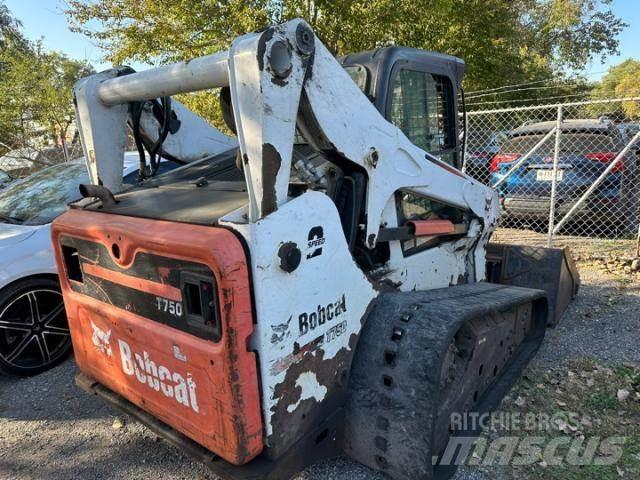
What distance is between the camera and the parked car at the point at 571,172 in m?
6.75

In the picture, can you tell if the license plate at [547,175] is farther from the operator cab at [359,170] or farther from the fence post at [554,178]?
the operator cab at [359,170]

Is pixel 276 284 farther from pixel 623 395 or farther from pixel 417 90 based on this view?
pixel 623 395

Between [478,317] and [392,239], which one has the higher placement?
[392,239]

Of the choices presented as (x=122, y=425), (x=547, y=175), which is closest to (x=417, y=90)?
(x=122, y=425)

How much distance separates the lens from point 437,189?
3107mm

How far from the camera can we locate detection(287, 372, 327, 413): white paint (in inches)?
85.4

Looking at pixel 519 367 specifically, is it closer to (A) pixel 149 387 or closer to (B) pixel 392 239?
(B) pixel 392 239

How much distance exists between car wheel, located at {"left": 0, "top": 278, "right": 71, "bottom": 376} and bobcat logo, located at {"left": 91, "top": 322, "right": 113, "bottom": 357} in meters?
1.49

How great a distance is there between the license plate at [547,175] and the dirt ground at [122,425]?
8.40 ft

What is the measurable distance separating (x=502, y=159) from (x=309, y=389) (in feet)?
21.6

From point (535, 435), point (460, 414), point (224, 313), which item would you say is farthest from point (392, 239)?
point (535, 435)

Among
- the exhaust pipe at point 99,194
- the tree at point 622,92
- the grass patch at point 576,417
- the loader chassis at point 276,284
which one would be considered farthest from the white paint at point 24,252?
the tree at point 622,92

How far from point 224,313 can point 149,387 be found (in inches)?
33.9

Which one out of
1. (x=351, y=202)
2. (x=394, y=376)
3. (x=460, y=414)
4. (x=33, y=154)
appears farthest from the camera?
(x=33, y=154)
